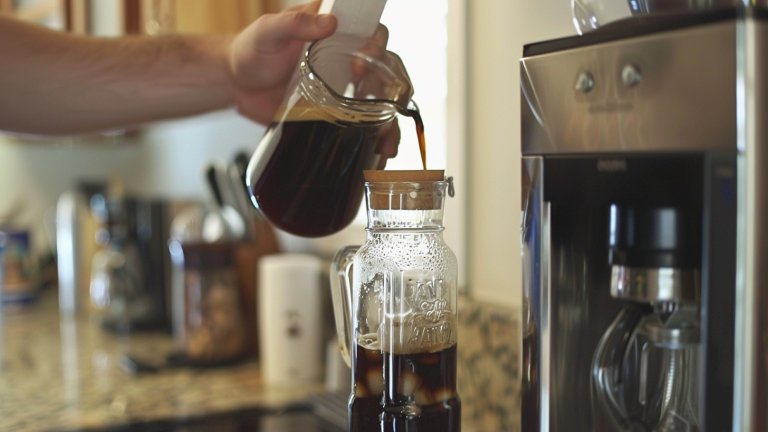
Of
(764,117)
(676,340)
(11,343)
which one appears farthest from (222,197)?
(764,117)

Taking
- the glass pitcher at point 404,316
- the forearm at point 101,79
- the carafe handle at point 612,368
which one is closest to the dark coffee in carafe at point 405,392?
the glass pitcher at point 404,316

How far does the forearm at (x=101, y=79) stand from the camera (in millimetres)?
937

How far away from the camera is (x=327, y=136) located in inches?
23.5

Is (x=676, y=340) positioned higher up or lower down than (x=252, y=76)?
lower down

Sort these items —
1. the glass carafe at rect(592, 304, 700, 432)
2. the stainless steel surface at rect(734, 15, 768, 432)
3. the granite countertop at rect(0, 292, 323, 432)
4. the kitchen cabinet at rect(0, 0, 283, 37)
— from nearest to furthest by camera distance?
the stainless steel surface at rect(734, 15, 768, 432) < the glass carafe at rect(592, 304, 700, 432) < the granite countertop at rect(0, 292, 323, 432) < the kitchen cabinet at rect(0, 0, 283, 37)

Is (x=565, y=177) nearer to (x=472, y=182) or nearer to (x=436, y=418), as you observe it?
(x=436, y=418)

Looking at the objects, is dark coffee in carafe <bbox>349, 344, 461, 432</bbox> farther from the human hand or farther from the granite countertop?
the granite countertop

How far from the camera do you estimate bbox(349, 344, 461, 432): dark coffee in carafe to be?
0.55 m

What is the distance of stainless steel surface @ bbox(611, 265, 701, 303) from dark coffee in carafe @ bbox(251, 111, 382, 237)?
237 millimetres

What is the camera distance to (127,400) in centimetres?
118

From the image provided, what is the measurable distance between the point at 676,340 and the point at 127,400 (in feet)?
3.11

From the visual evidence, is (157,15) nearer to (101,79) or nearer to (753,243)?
(101,79)

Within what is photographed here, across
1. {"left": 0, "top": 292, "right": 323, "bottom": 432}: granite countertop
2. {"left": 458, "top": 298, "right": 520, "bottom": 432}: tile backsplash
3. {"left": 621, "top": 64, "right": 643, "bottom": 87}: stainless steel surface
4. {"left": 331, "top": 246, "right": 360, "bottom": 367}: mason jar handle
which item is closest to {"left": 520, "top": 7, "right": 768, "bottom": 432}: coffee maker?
{"left": 621, "top": 64, "right": 643, "bottom": 87}: stainless steel surface

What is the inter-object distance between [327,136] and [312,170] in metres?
0.03
